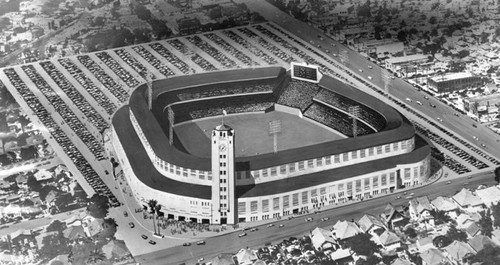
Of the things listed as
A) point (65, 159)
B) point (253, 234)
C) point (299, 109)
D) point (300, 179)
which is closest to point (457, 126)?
point (299, 109)

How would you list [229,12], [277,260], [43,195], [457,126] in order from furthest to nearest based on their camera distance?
[229,12] → [457,126] → [43,195] → [277,260]

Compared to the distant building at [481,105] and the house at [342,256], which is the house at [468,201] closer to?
the house at [342,256]

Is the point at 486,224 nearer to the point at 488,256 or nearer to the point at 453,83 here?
the point at 488,256

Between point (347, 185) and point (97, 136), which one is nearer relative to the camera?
point (347, 185)

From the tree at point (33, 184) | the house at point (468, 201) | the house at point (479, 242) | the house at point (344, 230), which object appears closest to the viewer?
the house at point (479, 242)

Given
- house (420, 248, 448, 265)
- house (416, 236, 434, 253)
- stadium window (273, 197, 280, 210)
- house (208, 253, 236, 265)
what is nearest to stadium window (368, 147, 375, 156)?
stadium window (273, 197, 280, 210)

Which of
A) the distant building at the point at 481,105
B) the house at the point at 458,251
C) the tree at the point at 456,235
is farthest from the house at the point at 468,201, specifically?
the distant building at the point at 481,105

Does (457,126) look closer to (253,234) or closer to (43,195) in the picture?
(253,234)
